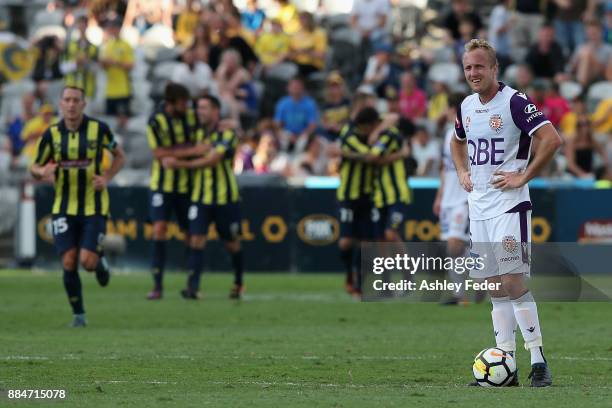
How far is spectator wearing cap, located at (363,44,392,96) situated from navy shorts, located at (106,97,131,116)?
13.3 feet

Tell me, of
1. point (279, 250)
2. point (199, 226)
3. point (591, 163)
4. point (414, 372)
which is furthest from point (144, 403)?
point (591, 163)

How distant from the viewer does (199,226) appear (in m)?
17.2

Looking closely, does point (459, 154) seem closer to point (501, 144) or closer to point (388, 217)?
point (501, 144)

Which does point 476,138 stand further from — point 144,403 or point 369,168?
point 369,168

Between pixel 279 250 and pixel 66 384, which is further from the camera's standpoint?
pixel 279 250

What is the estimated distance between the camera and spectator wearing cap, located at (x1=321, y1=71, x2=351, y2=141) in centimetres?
2408

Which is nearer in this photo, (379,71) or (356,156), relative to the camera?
(356,156)

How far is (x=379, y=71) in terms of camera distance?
25.2 meters

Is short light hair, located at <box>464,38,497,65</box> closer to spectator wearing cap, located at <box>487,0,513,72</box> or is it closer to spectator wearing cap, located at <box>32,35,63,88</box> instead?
spectator wearing cap, located at <box>487,0,513,72</box>

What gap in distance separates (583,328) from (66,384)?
5960 mm

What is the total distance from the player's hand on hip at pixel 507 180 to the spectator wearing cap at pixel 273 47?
1710 cm

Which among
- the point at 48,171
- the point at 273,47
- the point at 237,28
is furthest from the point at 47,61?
the point at 48,171

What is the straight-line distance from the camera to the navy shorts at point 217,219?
17.2m

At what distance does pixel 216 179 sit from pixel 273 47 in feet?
30.3
